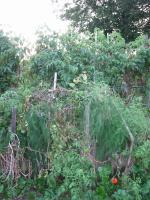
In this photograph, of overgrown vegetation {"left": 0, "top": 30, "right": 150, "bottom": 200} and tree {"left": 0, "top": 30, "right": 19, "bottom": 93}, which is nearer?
overgrown vegetation {"left": 0, "top": 30, "right": 150, "bottom": 200}

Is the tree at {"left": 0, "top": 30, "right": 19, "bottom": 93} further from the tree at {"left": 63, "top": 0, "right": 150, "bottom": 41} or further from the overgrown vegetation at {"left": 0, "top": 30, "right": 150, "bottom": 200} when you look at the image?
the tree at {"left": 63, "top": 0, "right": 150, "bottom": 41}

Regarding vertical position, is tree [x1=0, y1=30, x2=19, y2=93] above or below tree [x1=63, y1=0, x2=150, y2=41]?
below

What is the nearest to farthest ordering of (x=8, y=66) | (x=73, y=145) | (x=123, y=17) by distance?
(x=73, y=145)
(x=8, y=66)
(x=123, y=17)

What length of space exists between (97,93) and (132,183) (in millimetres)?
1338

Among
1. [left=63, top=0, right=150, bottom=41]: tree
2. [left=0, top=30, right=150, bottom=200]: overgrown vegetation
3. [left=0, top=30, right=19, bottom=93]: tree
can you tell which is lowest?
[left=0, top=30, right=150, bottom=200]: overgrown vegetation

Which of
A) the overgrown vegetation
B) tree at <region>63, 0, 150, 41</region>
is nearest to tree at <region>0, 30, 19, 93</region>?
the overgrown vegetation

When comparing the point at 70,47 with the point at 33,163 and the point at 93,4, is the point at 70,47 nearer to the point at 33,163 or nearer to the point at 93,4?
the point at 33,163

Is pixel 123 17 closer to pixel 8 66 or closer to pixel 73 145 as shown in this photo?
pixel 8 66

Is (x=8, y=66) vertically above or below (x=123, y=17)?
below

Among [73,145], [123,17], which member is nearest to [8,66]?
[73,145]

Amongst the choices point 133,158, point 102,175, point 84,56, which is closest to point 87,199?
point 102,175

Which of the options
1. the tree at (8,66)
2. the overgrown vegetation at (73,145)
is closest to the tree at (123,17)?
the tree at (8,66)

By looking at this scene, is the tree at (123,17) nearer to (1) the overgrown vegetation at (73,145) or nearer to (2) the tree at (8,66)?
(2) the tree at (8,66)

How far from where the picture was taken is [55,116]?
4.89m
